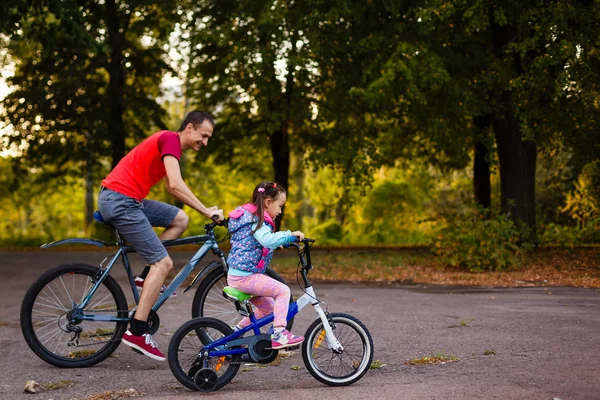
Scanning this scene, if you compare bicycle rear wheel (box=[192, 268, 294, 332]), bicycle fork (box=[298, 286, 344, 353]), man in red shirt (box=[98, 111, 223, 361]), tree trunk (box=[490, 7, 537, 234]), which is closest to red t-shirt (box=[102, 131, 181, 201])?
man in red shirt (box=[98, 111, 223, 361])

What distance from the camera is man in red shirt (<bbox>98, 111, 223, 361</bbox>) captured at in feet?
20.4

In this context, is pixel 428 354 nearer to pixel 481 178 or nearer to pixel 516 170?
pixel 516 170

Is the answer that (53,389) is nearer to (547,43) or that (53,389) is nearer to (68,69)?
(547,43)

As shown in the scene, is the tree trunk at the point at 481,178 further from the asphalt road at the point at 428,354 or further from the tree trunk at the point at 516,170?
the asphalt road at the point at 428,354

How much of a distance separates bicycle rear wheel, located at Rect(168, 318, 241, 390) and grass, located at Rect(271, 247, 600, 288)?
7.24m

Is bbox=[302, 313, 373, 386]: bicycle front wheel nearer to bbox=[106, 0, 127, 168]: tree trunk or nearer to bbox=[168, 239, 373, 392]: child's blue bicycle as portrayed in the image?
bbox=[168, 239, 373, 392]: child's blue bicycle

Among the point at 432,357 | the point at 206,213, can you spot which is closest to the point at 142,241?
the point at 206,213

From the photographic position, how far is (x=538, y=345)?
6707mm

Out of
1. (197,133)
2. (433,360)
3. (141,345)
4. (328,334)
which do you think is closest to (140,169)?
(197,133)

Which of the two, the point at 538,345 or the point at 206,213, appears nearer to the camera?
the point at 206,213

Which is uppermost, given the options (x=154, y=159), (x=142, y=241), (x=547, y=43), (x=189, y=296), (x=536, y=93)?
(x=547, y=43)

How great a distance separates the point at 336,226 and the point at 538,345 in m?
23.4

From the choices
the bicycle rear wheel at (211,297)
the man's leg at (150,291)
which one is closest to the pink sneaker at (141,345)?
the man's leg at (150,291)

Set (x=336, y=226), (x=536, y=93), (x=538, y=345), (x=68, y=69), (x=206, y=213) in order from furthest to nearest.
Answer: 1. (x=336, y=226)
2. (x=68, y=69)
3. (x=536, y=93)
4. (x=538, y=345)
5. (x=206, y=213)
